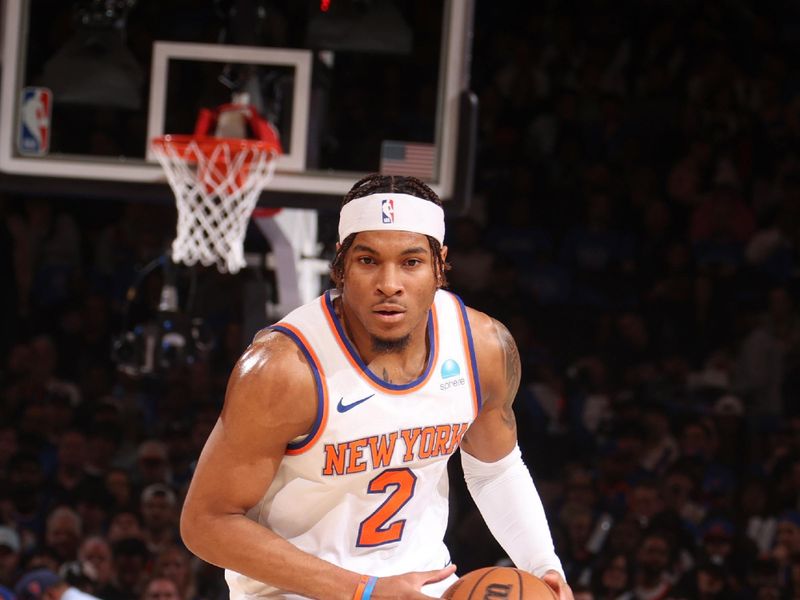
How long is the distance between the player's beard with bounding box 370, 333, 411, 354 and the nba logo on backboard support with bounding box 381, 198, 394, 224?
0.30 metres

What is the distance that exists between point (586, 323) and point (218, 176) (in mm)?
3905

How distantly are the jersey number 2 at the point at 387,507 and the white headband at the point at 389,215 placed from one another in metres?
0.62

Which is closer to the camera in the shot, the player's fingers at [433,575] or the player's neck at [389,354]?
the player's fingers at [433,575]

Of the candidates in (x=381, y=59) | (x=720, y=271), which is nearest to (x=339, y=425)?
(x=720, y=271)

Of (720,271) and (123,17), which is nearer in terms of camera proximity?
(123,17)

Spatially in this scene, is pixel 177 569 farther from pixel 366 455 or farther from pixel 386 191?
pixel 386 191

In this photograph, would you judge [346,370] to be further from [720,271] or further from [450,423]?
[720,271]

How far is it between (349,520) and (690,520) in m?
4.58

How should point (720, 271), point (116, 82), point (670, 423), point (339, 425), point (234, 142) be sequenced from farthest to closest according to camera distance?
point (720, 271), point (670, 423), point (116, 82), point (234, 142), point (339, 425)

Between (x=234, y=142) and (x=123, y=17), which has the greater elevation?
(x=123, y=17)

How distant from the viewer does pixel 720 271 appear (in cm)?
867

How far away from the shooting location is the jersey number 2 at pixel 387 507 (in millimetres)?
3283

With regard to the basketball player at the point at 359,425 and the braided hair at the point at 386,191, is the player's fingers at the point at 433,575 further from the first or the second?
the braided hair at the point at 386,191

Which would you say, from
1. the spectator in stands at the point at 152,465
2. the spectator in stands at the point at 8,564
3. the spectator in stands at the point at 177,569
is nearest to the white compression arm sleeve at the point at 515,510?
the spectator in stands at the point at 177,569
